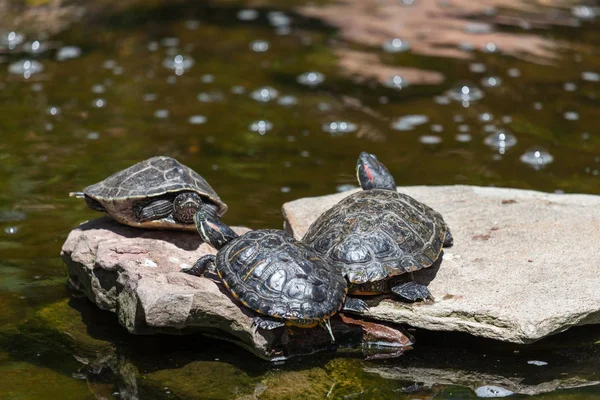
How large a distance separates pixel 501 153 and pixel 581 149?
0.67 metres

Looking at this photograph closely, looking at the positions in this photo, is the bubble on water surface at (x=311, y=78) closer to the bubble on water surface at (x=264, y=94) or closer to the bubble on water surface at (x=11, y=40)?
the bubble on water surface at (x=264, y=94)

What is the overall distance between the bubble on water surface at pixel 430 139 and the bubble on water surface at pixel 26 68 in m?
4.08

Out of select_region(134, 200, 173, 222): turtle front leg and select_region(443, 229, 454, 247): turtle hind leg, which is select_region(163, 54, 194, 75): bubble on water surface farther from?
select_region(443, 229, 454, 247): turtle hind leg

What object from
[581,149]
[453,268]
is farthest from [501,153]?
[453,268]

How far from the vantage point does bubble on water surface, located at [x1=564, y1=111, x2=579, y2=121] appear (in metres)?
7.47

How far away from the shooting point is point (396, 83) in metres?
8.35

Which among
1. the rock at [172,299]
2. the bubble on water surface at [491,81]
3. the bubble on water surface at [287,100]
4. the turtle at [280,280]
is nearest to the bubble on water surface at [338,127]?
the bubble on water surface at [287,100]

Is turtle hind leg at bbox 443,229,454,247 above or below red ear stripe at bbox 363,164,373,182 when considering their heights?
below

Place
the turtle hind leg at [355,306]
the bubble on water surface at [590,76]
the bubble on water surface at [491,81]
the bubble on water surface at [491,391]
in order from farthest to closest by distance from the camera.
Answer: the bubble on water surface at [590,76] < the bubble on water surface at [491,81] < the turtle hind leg at [355,306] < the bubble on water surface at [491,391]

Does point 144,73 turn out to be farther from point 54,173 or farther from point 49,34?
point 54,173

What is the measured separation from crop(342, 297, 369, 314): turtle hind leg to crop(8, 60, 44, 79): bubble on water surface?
5586 mm

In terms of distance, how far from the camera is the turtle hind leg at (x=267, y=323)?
380cm

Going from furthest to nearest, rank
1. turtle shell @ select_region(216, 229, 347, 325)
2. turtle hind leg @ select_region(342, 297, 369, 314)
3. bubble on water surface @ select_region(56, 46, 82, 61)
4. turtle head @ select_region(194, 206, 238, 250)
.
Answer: bubble on water surface @ select_region(56, 46, 82, 61) → turtle head @ select_region(194, 206, 238, 250) → turtle hind leg @ select_region(342, 297, 369, 314) → turtle shell @ select_region(216, 229, 347, 325)

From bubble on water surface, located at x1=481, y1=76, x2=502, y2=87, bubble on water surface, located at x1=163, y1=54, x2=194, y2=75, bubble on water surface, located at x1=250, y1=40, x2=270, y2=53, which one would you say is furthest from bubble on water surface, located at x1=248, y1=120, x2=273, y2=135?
bubble on water surface, located at x1=481, y1=76, x2=502, y2=87
